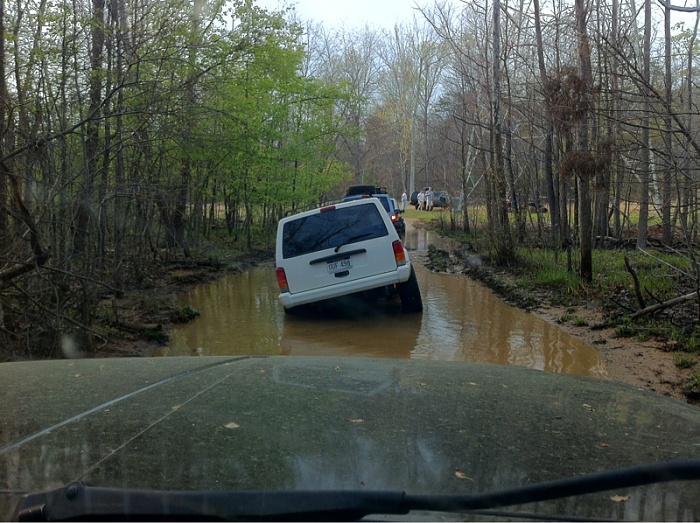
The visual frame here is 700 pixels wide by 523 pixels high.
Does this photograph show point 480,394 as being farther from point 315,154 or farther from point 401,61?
point 401,61

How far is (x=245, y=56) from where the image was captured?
13336 millimetres

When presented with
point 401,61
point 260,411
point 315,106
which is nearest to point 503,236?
point 315,106

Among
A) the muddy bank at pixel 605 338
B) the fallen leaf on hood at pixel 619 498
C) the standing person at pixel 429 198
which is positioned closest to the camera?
the fallen leaf on hood at pixel 619 498

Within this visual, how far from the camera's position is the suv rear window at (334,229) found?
35.1 ft

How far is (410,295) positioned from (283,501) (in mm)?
9695

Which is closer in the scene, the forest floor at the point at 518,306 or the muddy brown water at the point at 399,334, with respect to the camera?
the forest floor at the point at 518,306

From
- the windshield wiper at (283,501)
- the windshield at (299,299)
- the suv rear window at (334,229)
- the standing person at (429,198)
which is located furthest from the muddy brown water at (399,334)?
the standing person at (429,198)

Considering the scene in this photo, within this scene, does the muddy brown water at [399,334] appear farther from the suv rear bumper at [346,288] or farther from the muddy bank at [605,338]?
the suv rear bumper at [346,288]

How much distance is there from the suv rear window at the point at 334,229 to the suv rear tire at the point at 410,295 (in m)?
1.24

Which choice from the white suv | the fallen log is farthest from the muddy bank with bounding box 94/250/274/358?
the fallen log

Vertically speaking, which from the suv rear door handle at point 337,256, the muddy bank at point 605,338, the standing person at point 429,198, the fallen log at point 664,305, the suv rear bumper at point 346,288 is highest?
the standing person at point 429,198

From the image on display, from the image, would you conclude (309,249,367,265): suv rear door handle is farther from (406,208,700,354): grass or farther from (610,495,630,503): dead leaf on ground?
(610,495,630,503): dead leaf on ground

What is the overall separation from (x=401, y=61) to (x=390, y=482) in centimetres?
5503

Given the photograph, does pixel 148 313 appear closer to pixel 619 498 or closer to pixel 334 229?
pixel 334 229
